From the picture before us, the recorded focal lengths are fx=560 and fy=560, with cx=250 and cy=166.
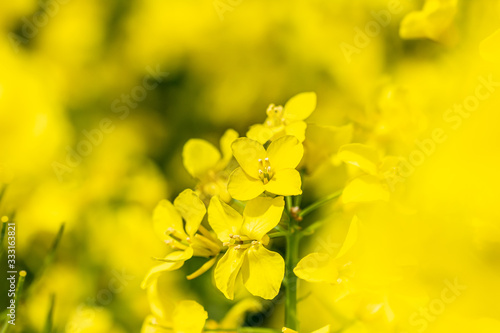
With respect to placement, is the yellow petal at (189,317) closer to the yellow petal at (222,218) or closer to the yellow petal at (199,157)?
the yellow petal at (222,218)

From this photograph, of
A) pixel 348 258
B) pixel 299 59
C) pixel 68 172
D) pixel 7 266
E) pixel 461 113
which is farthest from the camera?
pixel 299 59

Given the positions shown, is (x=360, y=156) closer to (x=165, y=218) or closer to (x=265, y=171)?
(x=265, y=171)

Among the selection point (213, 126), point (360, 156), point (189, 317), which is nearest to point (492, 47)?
point (360, 156)

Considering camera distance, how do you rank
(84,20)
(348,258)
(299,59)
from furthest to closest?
(84,20) → (299,59) → (348,258)

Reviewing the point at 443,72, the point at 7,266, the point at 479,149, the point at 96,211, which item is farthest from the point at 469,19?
the point at 7,266

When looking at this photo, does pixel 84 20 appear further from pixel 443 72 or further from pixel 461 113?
pixel 461 113

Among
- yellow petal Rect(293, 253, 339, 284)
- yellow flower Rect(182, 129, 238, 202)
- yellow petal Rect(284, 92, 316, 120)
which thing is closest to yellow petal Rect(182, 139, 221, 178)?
yellow flower Rect(182, 129, 238, 202)

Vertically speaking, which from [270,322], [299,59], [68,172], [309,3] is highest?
[309,3]
